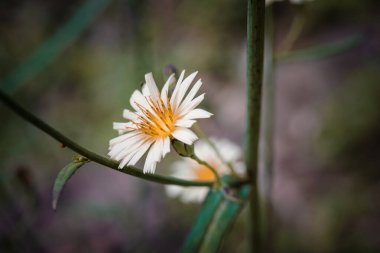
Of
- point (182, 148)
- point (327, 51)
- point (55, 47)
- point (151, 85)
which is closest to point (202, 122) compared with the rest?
point (55, 47)

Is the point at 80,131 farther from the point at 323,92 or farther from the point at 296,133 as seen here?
the point at 323,92

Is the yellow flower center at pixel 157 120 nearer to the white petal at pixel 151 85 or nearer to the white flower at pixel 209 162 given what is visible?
the white petal at pixel 151 85

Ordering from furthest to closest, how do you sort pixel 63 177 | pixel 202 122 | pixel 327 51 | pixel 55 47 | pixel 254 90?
pixel 202 122
pixel 55 47
pixel 327 51
pixel 254 90
pixel 63 177

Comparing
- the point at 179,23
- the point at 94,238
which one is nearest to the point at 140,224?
the point at 94,238

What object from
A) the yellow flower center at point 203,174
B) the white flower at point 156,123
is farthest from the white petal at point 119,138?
the yellow flower center at point 203,174

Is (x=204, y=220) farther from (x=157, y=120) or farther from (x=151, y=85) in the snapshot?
(x=151, y=85)

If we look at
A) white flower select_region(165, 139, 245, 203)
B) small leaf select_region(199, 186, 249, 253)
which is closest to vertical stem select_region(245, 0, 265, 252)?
small leaf select_region(199, 186, 249, 253)
